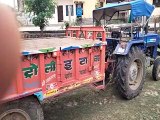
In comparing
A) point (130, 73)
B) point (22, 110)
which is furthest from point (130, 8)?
point (22, 110)

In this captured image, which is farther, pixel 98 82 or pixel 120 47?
pixel 120 47

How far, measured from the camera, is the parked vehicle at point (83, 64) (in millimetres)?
3416

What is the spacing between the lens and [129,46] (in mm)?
5266

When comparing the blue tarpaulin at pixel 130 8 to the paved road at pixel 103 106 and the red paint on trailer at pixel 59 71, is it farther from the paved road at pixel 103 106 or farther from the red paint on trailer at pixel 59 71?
the paved road at pixel 103 106

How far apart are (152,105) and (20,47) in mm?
4925

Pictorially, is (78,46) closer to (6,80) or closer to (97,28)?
(97,28)

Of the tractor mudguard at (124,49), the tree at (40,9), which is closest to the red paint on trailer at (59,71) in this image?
the tractor mudguard at (124,49)

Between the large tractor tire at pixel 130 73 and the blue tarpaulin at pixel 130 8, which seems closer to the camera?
the large tractor tire at pixel 130 73

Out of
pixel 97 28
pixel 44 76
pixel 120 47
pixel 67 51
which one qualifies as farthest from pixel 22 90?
pixel 120 47

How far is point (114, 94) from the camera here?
577 centimetres

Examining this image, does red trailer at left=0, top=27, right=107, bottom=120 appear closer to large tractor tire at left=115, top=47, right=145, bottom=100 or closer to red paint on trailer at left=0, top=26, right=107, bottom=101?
red paint on trailer at left=0, top=26, right=107, bottom=101

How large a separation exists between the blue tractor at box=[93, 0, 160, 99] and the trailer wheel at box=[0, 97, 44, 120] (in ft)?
7.28

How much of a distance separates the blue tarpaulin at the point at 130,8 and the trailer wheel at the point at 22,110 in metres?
3.30

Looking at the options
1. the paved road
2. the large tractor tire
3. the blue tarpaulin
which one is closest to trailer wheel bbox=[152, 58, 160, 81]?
the paved road
